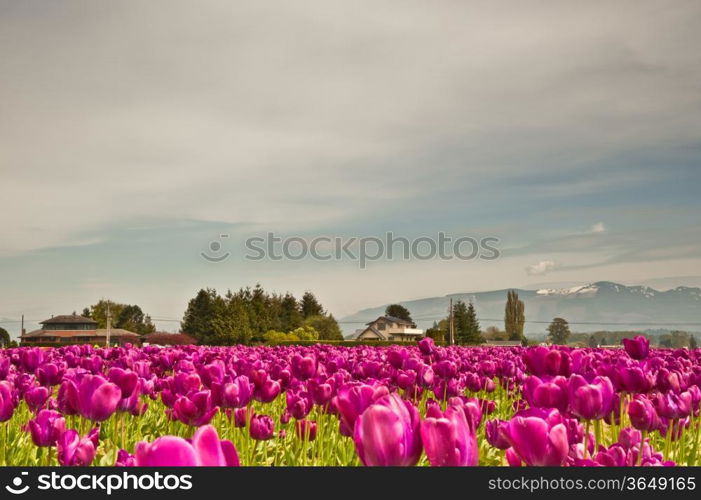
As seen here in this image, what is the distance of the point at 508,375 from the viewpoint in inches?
374

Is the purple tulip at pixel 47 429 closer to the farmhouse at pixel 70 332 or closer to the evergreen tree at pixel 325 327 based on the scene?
the evergreen tree at pixel 325 327

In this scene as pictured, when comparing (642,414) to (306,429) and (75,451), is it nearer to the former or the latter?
(306,429)

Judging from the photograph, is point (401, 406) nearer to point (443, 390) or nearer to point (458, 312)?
point (443, 390)

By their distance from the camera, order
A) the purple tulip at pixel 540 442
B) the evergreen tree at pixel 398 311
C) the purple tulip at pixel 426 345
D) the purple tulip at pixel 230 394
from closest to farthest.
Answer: the purple tulip at pixel 540 442 < the purple tulip at pixel 230 394 < the purple tulip at pixel 426 345 < the evergreen tree at pixel 398 311

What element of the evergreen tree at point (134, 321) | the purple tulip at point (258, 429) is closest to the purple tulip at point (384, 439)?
the purple tulip at point (258, 429)

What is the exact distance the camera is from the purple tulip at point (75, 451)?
404 cm

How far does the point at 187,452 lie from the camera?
1.72 meters

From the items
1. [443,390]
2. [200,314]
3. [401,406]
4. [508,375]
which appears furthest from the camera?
[200,314]

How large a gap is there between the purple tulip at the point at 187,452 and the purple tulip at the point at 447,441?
0.67 meters

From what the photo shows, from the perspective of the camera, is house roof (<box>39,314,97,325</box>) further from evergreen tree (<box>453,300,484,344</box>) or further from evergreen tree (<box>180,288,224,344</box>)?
evergreen tree (<box>453,300,484,344</box>)

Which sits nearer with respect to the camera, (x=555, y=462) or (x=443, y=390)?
(x=555, y=462)

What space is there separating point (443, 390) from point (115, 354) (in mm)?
5927

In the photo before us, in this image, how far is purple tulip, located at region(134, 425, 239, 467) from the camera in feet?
5.62
